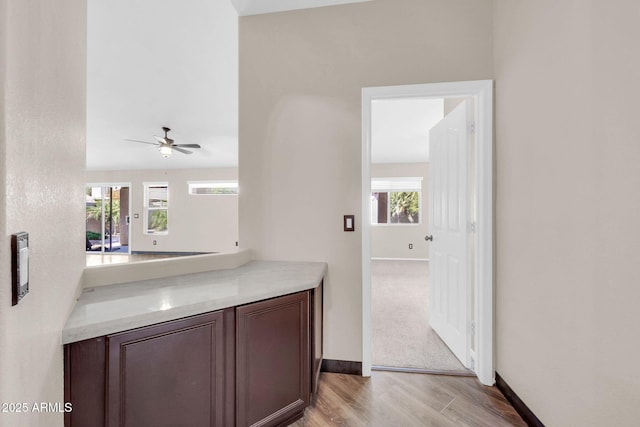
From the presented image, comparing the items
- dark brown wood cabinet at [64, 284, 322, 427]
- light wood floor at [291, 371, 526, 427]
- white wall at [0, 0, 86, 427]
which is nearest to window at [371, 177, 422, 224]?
light wood floor at [291, 371, 526, 427]

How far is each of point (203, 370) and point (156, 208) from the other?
25.3ft

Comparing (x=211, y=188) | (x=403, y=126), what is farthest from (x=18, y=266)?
(x=211, y=188)

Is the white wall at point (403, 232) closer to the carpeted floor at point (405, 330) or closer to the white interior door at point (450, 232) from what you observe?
the carpeted floor at point (405, 330)

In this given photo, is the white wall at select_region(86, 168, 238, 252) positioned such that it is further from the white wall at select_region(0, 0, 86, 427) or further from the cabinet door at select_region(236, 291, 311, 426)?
the white wall at select_region(0, 0, 86, 427)

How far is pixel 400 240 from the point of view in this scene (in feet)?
21.4

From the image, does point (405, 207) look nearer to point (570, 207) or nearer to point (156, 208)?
point (570, 207)

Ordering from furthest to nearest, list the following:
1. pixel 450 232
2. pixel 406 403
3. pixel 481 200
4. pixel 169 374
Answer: pixel 450 232 → pixel 481 200 → pixel 406 403 → pixel 169 374

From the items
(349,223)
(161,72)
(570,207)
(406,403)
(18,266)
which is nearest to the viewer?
(18,266)

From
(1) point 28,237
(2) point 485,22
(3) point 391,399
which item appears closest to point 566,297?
(3) point 391,399

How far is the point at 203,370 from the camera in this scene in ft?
3.68

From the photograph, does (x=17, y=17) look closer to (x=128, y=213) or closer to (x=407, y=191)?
(x=407, y=191)

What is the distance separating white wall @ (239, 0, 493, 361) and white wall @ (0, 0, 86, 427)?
1.08 meters

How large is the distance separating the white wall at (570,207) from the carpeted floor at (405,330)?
0.52 m

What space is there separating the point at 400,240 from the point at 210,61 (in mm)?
5348
